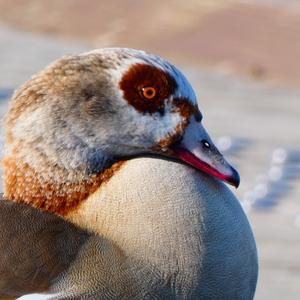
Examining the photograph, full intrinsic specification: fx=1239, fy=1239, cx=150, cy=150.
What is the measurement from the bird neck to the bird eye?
227mm

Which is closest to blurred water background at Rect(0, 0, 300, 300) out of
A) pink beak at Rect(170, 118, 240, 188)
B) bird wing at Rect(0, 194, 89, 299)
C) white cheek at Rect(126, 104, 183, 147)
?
pink beak at Rect(170, 118, 240, 188)

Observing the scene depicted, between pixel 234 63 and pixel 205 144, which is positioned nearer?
pixel 205 144

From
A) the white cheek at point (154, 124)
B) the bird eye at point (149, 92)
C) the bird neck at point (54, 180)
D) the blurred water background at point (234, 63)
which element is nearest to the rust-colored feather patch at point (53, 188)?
the bird neck at point (54, 180)

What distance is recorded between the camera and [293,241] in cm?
566

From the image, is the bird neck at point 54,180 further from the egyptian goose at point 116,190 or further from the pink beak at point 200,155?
the pink beak at point 200,155

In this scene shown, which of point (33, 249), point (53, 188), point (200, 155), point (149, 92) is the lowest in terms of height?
point (33, 249)

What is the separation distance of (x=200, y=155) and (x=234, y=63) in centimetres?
530

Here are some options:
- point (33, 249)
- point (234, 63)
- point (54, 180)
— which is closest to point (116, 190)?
point (54, 180)

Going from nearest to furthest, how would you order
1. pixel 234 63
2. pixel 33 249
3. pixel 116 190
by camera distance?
pixel 33 249 → pixel 116 190 → pixel 234 63

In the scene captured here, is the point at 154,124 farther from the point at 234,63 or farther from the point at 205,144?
the point at 234,63

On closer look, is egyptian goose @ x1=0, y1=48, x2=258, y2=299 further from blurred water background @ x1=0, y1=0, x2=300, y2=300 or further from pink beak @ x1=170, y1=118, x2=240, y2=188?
blurred water background @ x1=0, y1=0, x2=300, y2=300

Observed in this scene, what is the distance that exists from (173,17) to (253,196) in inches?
163

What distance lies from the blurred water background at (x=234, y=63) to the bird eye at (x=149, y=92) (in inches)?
60.1

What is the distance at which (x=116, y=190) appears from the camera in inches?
147
